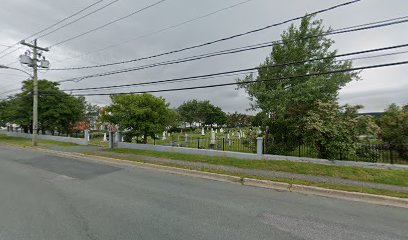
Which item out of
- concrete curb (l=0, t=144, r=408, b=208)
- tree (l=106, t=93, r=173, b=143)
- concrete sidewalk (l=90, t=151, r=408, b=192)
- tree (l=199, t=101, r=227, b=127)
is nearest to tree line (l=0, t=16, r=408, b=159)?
tree (l=106, t=93, r=173, b=143)

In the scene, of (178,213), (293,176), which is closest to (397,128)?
(293,176)

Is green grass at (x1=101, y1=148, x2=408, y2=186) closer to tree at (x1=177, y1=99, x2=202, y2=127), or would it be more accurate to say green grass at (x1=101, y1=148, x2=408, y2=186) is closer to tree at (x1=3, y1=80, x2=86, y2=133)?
tree at (x1=3, y1=80, x2=86, y2=133)

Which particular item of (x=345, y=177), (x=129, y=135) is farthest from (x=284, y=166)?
(x=129, y=135)

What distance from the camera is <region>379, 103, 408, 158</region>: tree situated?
380 inches

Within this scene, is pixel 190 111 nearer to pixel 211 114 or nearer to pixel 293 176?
pixel 211 114

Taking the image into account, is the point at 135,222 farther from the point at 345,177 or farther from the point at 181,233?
the point at 345,177

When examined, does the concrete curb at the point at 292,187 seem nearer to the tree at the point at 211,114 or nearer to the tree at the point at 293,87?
the tree at the point at 293,87

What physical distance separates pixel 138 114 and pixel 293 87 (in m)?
11.3

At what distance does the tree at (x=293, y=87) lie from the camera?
1163cm

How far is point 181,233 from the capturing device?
3.68 meters

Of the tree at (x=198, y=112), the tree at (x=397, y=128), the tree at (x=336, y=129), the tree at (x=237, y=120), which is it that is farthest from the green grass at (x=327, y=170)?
the tree at (x=237, y=120)

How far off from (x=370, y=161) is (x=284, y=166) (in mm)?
4148

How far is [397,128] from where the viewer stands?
10.5m

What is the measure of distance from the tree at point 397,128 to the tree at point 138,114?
544 inches
